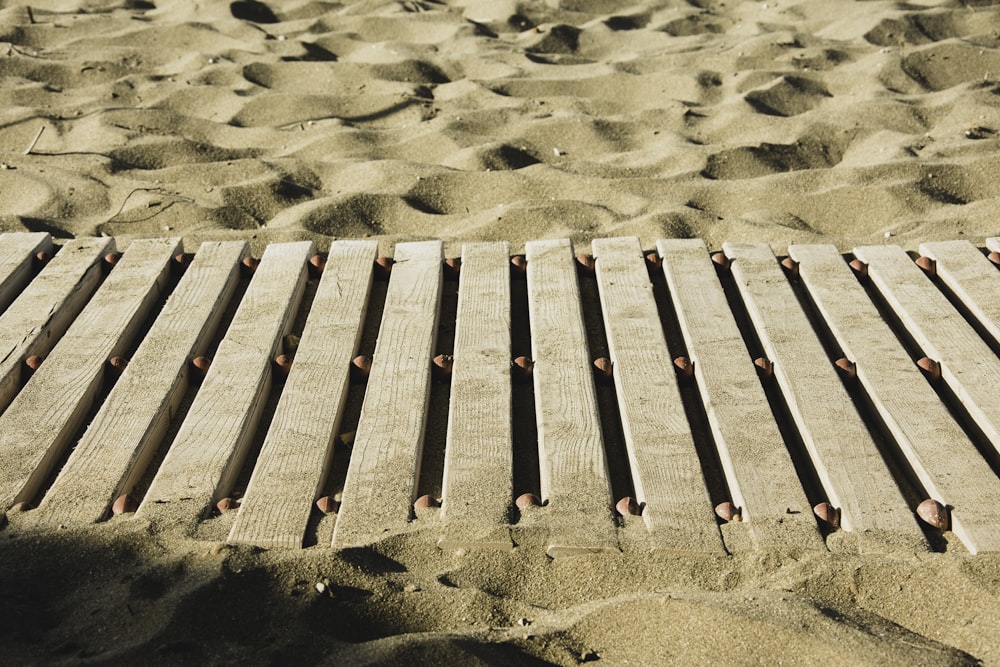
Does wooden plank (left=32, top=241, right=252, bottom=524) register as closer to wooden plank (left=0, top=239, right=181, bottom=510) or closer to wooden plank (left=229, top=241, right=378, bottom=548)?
wooden plank (left=0, top=239, right=181, bottom=510)

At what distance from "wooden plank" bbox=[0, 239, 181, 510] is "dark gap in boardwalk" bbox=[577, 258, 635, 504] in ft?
4.26

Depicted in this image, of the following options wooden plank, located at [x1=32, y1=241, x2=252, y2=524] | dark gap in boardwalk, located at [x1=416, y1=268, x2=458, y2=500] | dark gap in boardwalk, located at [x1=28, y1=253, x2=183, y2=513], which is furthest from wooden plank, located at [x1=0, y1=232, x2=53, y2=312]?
dark gap in boardwalk, located at [x1=416, y1=268, x2=458, y2=500]

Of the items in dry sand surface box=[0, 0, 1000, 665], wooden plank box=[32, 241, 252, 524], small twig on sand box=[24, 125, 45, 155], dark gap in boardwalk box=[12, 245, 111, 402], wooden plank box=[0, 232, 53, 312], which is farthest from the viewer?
small twig on sand box=[24, 125, 45, 155]

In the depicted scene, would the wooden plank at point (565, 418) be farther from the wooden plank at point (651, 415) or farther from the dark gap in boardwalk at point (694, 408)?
the dark gap in boardwalk at point (694, 408)

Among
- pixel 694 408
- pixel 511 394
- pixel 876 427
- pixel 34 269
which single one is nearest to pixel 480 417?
pixel 511 394

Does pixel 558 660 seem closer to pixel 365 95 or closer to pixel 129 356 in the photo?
pixel 129 356

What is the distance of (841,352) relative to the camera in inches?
115

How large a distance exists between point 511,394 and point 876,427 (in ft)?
3.00

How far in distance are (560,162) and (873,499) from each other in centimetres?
242

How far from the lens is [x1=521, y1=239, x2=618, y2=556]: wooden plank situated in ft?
7.20

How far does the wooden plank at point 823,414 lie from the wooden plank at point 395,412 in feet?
3.00

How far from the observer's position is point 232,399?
2631 mm

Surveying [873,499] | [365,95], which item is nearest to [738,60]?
[365,95]

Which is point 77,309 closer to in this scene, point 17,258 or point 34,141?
point 17,258
